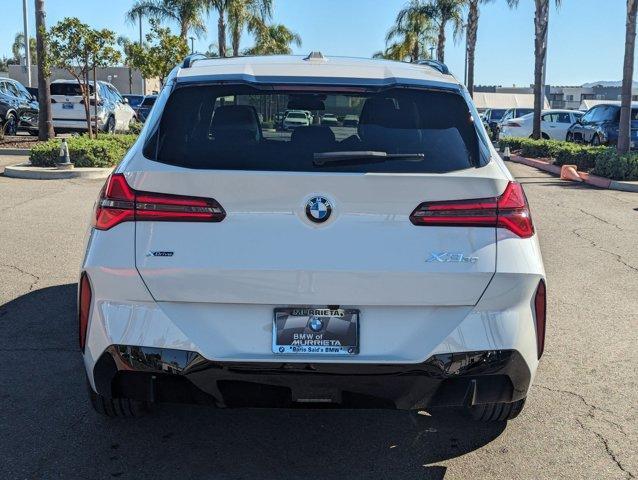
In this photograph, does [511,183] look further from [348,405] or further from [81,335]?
[81,335]

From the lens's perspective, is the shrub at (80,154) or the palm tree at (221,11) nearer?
Answer: the shrub at (80,154)

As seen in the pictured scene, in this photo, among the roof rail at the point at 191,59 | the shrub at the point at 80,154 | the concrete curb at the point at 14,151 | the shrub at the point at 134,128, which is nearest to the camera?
the roof rail at the point at 191,59

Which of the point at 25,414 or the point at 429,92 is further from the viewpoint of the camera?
the point at 25,414

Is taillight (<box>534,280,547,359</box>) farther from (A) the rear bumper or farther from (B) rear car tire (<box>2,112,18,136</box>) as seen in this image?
(B) rear car tire (<box>2,112,18,136</box>)

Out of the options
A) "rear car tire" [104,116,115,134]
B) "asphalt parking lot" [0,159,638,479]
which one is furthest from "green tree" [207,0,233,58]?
"asphalt parking lot" [0,159,638,479]

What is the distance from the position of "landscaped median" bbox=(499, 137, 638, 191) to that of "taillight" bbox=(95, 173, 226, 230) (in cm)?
1379

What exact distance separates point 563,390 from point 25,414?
304cm

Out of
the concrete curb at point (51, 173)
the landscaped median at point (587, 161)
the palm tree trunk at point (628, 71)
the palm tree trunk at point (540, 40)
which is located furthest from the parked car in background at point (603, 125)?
the concrete curb at point (51, 173)

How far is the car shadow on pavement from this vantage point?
354cm

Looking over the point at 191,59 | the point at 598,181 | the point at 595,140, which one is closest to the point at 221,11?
the point at 595,140

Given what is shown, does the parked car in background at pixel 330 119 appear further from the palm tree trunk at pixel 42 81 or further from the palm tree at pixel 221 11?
the palm tree at pixel 221 11

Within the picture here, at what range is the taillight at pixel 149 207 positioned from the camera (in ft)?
10.1

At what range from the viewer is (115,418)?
4.06 metres

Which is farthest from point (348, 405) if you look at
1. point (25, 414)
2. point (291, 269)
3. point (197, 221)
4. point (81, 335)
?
point (25, 414)
